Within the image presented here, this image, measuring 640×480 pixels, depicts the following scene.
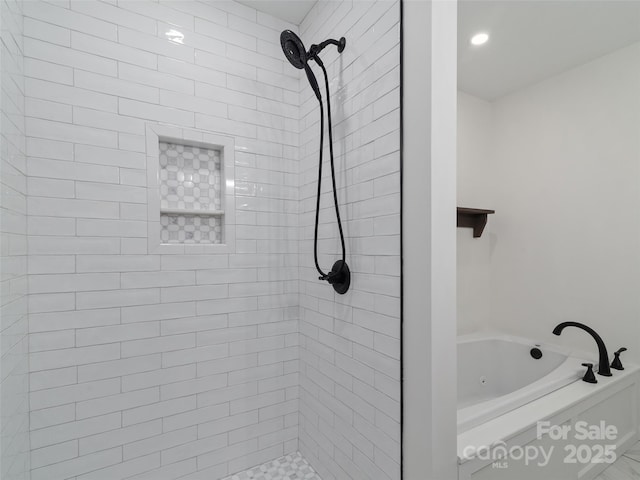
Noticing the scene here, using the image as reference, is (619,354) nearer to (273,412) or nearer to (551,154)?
(551,154)

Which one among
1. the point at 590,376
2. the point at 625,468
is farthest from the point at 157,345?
the point at 625,468

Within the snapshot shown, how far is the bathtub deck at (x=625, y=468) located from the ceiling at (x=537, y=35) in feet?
8.28

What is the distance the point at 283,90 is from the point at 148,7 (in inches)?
28.9

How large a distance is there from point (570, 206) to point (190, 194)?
2618 mm

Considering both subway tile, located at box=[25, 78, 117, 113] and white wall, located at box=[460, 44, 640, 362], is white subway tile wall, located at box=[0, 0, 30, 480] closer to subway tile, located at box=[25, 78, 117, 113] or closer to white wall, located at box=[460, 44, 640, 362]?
subway tile, located at box=[25, 78, 117, 113]

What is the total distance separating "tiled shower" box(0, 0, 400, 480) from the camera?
1187 mm

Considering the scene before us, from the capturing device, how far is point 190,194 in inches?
62.7

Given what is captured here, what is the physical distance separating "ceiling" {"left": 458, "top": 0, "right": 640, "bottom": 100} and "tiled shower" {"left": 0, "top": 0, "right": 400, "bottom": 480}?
0.96 meters

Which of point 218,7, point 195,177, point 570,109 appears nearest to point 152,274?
point 195,177

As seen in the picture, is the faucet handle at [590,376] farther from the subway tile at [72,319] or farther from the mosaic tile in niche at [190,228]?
the subway tile at [72,319]

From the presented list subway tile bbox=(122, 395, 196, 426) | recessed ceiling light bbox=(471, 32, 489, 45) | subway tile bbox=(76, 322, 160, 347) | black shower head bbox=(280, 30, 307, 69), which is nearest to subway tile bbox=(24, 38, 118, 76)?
black shower head bbox=(280, 30, 307, 69)

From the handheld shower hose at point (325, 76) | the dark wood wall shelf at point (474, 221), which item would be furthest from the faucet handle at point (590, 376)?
the handheld shower hose at point (325, 76)

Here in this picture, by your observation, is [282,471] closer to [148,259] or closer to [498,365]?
[148,259]

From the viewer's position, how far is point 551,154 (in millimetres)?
2314
